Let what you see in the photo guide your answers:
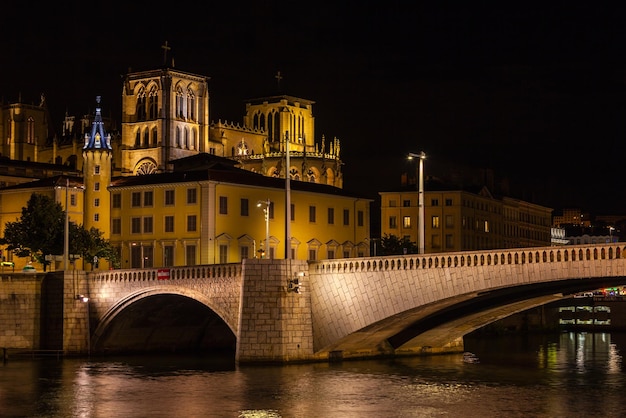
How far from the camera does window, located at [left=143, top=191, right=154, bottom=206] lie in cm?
8856

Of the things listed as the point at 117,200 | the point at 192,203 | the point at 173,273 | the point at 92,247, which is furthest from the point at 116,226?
the point at 173,273

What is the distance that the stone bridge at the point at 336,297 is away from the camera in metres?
50.3

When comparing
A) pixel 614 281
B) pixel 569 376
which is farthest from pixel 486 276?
pixel 569 376

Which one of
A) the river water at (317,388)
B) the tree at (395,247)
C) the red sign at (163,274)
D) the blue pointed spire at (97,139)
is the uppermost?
the blue pointed spire at (97,139)

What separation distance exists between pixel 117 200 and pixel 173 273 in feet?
93.1

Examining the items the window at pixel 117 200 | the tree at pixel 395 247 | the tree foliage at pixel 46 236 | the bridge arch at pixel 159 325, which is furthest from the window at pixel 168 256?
the tree at pixel 395 247

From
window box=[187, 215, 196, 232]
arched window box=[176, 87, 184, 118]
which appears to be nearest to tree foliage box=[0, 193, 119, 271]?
window box=[187, 215, 196, 232]

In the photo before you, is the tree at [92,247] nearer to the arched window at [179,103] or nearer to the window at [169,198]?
the window at [169,198]

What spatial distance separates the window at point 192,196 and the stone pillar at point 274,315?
88.5ft

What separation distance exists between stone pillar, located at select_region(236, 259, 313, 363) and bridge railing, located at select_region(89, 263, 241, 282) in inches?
91.9

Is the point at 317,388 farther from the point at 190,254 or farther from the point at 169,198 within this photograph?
the point at 169,198

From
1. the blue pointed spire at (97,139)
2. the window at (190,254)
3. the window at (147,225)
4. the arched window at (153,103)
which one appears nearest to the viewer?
the window at (190,254)

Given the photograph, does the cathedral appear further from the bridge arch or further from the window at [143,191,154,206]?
the bridge arch

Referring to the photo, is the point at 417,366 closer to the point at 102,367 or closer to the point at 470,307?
the point at 470,307
